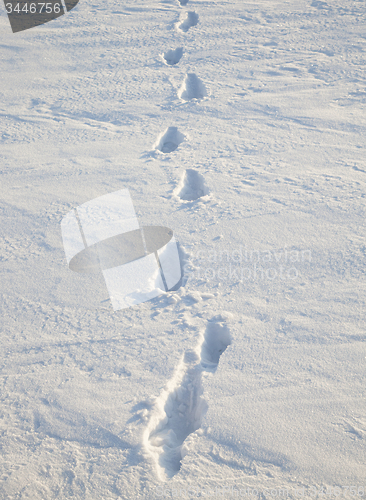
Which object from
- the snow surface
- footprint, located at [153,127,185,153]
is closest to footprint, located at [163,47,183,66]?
the snow surface

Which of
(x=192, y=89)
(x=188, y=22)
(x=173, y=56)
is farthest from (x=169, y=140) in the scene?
(x=188, y=22)

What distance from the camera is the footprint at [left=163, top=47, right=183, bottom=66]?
3727mm

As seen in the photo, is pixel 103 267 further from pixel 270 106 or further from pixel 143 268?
pixel 270 106

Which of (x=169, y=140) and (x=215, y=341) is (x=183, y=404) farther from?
(x=169, y=140)

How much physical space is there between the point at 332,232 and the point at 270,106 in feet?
4.61

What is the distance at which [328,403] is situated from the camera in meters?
1.76

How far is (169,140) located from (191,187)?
0.57m

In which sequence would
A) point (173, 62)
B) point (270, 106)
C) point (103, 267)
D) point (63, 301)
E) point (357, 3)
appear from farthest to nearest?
point (357, 3), point (173, 62), point (270, 106), point (103, 267), point (63, 301)

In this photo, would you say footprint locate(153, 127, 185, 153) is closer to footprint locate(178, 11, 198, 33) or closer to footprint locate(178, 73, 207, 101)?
footprint locate(178, 73, 207, 101)

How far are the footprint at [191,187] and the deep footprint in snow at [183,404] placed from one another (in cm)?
105

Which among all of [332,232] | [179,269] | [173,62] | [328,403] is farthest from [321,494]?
[173,62]

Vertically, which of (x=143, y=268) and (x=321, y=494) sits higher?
(x=143, y=268)

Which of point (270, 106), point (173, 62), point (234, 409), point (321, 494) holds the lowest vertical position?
point (321, 494)

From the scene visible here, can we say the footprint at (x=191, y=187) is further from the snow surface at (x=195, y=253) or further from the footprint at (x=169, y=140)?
the footprint at (x=169, y=140)
